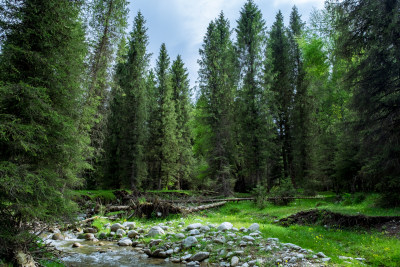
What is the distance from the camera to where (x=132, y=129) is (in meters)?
23.0

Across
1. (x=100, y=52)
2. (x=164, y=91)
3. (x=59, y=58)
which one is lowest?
(x=59, y=58)

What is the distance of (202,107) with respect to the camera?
784 inches

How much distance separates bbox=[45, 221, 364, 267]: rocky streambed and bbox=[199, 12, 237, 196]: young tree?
10.1m

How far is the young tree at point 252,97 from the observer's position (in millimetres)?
18906

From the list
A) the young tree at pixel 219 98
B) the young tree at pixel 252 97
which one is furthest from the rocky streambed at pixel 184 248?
the young tree at pixel 252 97

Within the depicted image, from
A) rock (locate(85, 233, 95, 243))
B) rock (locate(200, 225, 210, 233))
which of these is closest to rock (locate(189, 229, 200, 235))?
rock (locate(200, 225, 210, 233))

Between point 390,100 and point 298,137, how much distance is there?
13982mm

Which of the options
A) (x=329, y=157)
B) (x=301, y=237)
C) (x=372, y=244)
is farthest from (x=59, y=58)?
(x=329, y=157)

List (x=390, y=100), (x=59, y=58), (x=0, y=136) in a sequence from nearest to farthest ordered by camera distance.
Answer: (x=0, y=136)
(x=59, y=58)
(x=390, y=100)

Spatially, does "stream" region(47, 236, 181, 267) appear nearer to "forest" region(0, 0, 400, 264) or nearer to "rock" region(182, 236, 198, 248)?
"rock" region(182, 236, 198, 248)

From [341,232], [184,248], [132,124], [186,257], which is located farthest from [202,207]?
[132,124]

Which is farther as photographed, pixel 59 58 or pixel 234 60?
pixel 234 60

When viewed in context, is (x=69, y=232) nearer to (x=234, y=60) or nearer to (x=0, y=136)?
(x=0, y=136)

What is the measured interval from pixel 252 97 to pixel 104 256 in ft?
54.2
